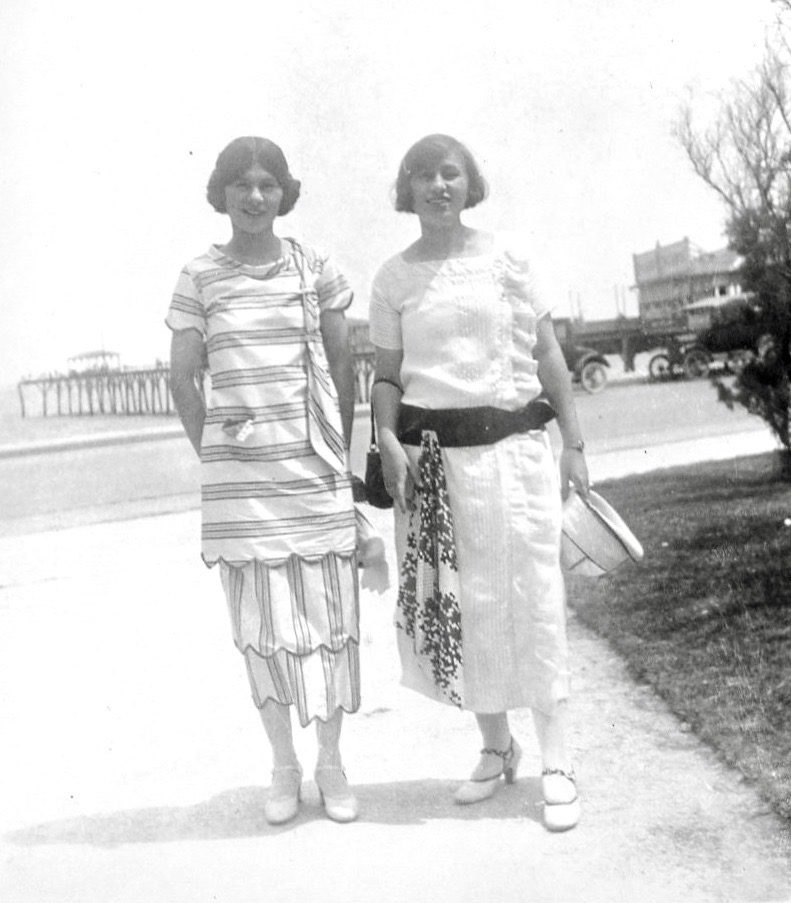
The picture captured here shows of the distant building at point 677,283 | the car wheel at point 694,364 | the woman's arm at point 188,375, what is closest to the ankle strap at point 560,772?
the woman's arm at point 188,375

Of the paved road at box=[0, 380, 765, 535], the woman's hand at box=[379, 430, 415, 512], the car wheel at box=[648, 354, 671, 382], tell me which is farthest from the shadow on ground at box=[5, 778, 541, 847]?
the car wheel at box=[648, 354, 671, 382]

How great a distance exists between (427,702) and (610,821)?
4.16ft

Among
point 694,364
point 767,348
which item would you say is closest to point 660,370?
point 694,364

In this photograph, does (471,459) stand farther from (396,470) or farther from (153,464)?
(153,464)

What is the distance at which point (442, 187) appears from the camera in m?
3.14

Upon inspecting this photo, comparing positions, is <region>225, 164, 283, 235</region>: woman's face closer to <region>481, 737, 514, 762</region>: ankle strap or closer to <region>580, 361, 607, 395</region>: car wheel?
<region>481, 737, 514, 762</region>: ankle strap

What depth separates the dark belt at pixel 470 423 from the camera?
3.14 metres

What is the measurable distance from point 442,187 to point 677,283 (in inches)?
1141

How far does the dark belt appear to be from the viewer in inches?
124

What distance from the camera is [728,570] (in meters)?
5.77

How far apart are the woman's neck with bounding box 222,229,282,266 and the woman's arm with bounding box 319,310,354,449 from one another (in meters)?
0.20

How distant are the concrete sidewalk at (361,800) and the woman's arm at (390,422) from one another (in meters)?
0.84

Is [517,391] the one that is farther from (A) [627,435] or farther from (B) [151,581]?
(A) [627,435]

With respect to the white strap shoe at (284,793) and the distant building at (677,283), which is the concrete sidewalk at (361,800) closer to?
the white strap shoe at (284,793)
